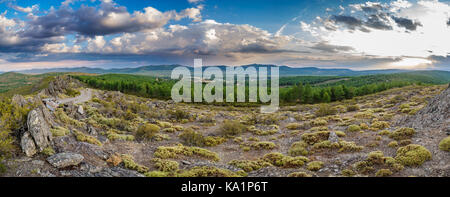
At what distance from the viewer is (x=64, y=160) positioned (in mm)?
12555

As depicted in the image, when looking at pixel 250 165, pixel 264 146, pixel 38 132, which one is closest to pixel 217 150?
pixel 264 146

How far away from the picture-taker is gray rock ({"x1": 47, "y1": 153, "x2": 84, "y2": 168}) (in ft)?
40.5

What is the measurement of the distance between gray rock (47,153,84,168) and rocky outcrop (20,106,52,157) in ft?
5.55

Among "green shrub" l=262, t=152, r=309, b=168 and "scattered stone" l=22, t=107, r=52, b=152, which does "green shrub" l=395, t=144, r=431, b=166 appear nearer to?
"green shrub" l=262, t=152, r=309, b=168

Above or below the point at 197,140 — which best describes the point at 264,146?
below

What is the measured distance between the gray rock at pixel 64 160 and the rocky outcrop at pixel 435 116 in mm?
27240

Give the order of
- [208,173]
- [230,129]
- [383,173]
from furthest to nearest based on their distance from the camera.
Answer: [230,129]
[208,173]
[383,173]

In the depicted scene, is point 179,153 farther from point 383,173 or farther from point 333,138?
point 383,173

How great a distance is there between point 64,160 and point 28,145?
9.35 ft

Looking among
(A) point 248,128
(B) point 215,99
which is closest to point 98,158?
(A) point 248,128

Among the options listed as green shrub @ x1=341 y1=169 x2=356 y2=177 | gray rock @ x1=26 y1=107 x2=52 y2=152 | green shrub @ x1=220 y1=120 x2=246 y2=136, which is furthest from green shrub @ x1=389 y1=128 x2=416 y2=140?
gray rock @ x1=26 y1=107 x2=52 y2=152
